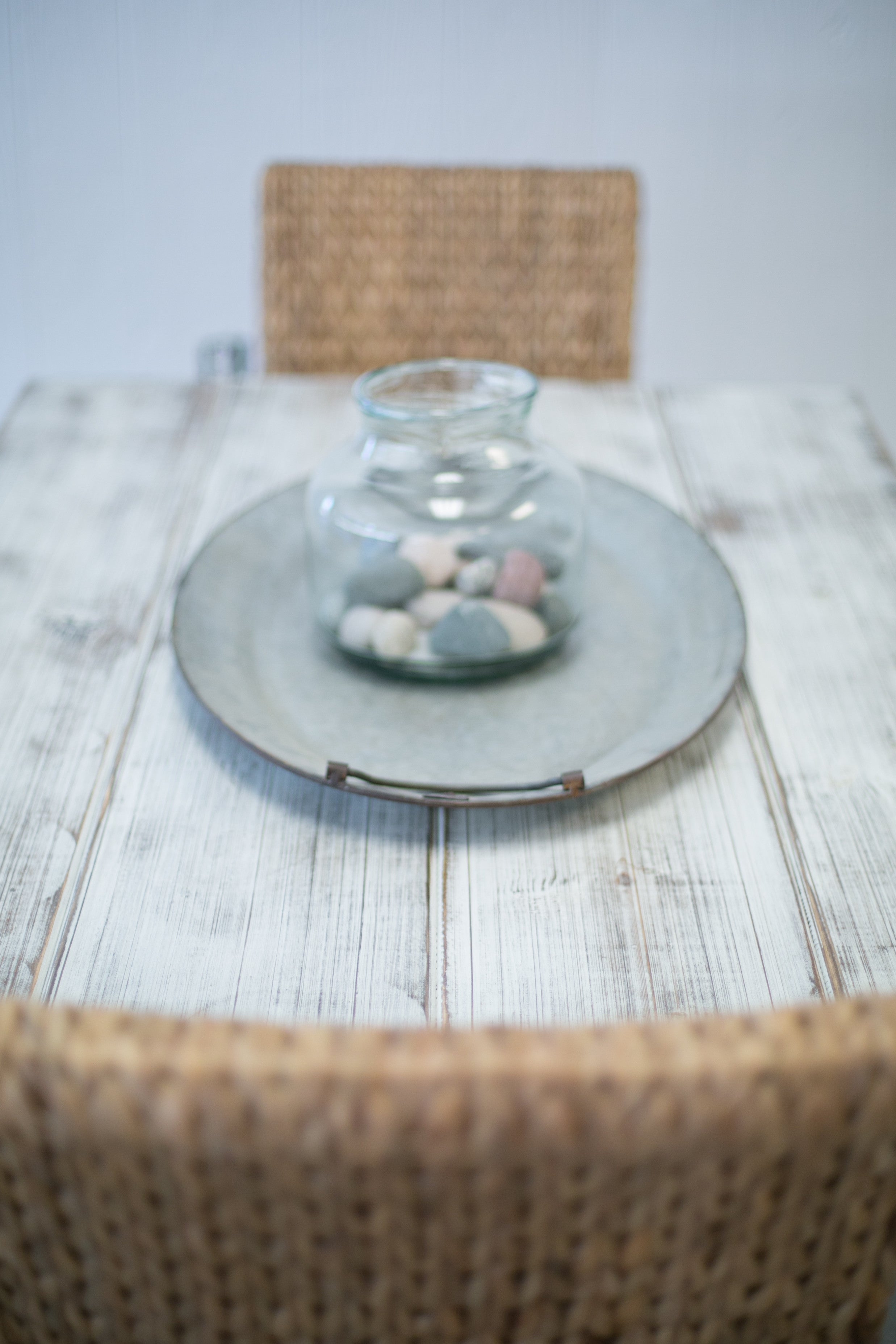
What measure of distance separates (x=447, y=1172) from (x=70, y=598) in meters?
0.68

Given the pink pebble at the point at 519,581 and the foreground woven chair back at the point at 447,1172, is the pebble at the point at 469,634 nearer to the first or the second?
the pink pebble at the point at 519,581

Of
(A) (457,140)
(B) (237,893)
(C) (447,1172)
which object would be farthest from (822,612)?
(A) (457,140)

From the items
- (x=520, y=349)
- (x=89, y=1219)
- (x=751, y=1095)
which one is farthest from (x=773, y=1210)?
(x=520, y=349)

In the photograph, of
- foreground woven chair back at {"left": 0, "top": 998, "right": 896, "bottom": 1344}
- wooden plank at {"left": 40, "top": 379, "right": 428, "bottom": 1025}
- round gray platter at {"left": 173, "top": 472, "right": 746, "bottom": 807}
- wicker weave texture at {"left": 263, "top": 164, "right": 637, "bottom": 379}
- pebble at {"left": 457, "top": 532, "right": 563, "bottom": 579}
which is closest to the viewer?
foreground woven chair back at {"left": 0, "top": 998, "right": 896, "bottom": 1344}

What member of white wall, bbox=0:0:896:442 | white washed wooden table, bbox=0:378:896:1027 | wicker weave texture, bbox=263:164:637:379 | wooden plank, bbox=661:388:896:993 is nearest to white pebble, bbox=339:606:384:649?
white washed wooden table, bbox=0:378:896:1027

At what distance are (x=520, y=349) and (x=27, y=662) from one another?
0.82m

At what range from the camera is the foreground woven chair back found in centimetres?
30

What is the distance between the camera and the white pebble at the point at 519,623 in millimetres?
769

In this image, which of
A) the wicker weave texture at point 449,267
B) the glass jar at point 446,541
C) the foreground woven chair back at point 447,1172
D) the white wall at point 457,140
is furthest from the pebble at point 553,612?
the white wall at point 457,140

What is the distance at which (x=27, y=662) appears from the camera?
31.9 inches

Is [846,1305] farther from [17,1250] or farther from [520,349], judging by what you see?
[520,349]

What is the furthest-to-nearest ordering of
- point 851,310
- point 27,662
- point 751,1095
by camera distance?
point 851,310 → point 27,662 → point 751,1095

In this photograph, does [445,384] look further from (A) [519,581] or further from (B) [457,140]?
(B) [457,140]

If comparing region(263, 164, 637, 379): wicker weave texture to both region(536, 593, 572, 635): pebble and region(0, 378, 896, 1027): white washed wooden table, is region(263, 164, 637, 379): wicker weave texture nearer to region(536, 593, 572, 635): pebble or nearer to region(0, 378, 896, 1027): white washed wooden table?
region(0, 378, 896, 1027): white washed wooden table
